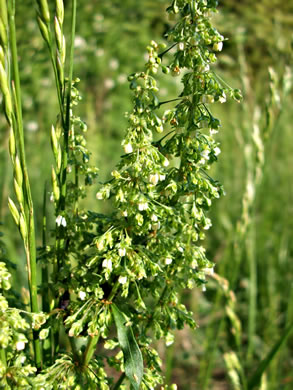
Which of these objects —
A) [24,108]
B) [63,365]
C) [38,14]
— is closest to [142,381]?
[63,365]

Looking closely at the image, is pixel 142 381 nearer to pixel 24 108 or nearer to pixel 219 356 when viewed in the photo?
pixel 219 356

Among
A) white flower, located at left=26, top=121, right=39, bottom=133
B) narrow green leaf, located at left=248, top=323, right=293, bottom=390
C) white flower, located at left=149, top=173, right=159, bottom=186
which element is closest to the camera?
white flower, located at left=149, top=173, right=159, bottom=186

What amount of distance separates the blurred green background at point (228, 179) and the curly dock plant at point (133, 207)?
0.67m

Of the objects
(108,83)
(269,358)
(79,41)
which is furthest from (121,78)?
(269,358)

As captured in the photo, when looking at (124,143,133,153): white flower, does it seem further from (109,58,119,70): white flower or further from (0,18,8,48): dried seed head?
(109,58,119,70): white flower

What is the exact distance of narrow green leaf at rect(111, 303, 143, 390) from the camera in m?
0.79

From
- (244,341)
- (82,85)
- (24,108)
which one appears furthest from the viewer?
(82,85)

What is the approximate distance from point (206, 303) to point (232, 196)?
44.7 inches

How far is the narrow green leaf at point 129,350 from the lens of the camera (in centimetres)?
79

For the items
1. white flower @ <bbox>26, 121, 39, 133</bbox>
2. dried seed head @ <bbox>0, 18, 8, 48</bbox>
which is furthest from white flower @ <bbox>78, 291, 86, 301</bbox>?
white flower @ <bbox>26, 121, 39, 133</bbox>

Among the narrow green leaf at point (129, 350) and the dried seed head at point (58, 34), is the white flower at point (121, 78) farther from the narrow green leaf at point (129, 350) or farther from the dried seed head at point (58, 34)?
the narrow green leaf at point (129, 350)

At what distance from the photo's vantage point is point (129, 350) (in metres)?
0.81

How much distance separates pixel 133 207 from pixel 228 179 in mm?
3154

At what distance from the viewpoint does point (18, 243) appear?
292 centimetres
